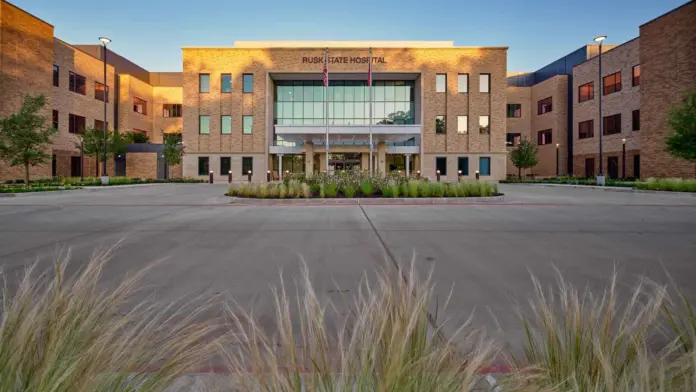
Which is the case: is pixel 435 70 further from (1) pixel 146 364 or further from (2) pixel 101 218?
A: (1) pixel 146 364

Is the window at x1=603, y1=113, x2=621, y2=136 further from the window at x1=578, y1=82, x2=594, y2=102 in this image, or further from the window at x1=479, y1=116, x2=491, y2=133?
the window at x1=479, y1=116, x2=491, y2=133

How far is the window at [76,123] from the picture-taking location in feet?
139

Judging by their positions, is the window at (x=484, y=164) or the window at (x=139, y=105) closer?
the window at (x=484, y=164)

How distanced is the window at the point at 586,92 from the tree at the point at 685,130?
A: 2089cm

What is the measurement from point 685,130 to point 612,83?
827 inches

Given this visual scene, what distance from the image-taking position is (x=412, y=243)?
7.41 metres

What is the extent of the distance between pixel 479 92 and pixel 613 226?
3980 cm

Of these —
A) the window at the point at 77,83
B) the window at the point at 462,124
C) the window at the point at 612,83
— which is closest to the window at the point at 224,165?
the window at the point at 77,83

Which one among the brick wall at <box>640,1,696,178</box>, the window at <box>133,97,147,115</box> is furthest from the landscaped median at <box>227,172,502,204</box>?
the window at <box>133,97,147,115</box>

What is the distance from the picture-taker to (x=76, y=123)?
43.4 metres

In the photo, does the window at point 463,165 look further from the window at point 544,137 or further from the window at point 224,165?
the window at point 224,165

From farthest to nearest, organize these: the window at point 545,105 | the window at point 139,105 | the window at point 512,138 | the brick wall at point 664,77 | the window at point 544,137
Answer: the window at point 512,138, the window at point 139,105, the window at point 544,137, the window at point 545,105, the brick wall at point 664,77

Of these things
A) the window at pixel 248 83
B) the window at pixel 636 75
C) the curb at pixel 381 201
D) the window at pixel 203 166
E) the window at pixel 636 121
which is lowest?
the curb at pixel 381 201

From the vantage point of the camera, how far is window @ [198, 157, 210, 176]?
152ft
